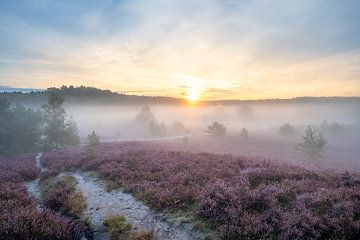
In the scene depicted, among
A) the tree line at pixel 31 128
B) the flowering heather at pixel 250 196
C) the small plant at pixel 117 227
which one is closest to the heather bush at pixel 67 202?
the small plant at pixel 117 227

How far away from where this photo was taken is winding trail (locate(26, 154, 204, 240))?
9023 mm

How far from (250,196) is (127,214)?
4.94 metres

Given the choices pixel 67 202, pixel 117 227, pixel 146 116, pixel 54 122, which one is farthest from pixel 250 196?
pixel 146 116

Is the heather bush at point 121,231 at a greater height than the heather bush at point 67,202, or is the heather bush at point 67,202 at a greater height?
the heather bush at point 121,231

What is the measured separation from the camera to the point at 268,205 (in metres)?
9.44

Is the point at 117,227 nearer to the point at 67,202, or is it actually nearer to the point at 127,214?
the point at 127,214

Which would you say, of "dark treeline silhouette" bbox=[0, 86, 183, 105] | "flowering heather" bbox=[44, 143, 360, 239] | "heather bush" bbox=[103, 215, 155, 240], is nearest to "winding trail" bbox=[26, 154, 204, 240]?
"heather bush" bbox=[103, 215, 155, 240]

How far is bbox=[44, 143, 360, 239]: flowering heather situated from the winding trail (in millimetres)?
585

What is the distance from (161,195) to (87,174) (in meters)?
9.19

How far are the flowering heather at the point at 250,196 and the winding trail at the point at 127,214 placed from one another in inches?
23.0

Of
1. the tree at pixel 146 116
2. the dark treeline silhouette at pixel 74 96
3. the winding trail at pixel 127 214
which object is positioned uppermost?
the dark treeline silhouette at pixel 74 96

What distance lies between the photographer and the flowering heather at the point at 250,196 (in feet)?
25.4

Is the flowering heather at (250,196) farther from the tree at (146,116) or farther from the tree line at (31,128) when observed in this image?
the tree at (146,116)

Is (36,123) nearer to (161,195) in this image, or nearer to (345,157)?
(161,195)
